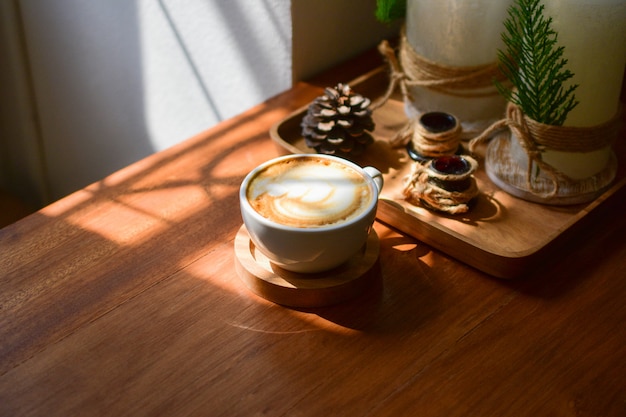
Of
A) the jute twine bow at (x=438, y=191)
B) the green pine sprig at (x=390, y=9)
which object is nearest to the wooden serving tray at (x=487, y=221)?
the jute twine bow at (x=438, y=191)

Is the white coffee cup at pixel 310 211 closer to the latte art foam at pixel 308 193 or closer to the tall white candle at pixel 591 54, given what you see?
the latte art foam at pixel 308 193

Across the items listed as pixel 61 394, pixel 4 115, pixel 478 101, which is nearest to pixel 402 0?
pixel 478 101

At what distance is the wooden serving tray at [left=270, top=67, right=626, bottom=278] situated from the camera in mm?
741

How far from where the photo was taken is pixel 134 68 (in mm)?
1332

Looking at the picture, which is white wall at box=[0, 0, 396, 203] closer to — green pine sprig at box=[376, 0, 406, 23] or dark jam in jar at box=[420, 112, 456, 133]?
green pine sprig at box=[376, 0, 406, 23]

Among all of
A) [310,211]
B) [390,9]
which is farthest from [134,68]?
[310,211]

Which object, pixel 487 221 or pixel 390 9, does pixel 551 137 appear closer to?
pixel 487 221

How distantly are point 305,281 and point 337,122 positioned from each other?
0.25 meters

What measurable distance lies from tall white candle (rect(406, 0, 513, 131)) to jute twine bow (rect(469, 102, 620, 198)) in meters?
0.10

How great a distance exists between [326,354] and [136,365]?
0.17 m

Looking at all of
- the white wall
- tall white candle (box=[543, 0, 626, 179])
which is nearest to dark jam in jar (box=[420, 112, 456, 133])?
tall white candle (box=[543, 0, 626, 179])

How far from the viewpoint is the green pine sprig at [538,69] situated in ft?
2.43

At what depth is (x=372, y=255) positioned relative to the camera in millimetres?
744

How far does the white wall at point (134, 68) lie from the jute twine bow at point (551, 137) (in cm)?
36
